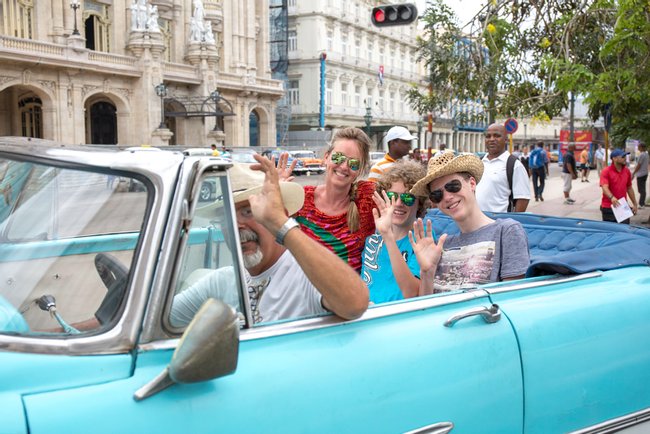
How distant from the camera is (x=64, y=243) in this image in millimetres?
2051

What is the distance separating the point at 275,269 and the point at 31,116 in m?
37.5

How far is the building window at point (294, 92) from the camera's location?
60588 mm

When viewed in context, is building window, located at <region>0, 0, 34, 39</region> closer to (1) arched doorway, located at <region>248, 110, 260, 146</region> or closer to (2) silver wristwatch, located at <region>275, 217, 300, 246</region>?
(1) arched doorway, located at <region>248, 110, 260, 146</region>

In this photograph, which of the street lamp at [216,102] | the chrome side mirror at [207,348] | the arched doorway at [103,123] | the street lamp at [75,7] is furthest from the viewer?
the arched doorway at [103,123]

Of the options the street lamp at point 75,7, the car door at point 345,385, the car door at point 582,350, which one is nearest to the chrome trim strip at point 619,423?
the car door at point 582,350

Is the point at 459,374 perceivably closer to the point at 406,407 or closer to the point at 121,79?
the point at 406,407

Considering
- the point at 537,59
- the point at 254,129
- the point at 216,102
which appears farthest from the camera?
the point at 254,129

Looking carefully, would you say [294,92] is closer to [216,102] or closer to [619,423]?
[216,102]

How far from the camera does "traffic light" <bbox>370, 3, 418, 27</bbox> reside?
39.2ft

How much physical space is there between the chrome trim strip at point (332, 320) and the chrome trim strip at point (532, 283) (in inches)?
4.0

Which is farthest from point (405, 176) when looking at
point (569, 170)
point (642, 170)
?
point (569, 170)

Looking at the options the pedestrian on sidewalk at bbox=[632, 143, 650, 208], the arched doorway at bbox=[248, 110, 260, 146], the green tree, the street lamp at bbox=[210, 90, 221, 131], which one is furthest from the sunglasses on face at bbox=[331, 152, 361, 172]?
the arched doorway at bbox=[248, 110, 260, 146]

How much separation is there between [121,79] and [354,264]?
3495 centimetres

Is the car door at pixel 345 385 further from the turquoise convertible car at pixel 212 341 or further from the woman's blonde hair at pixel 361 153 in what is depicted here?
the woman's blonde hair at pixel 361 153
